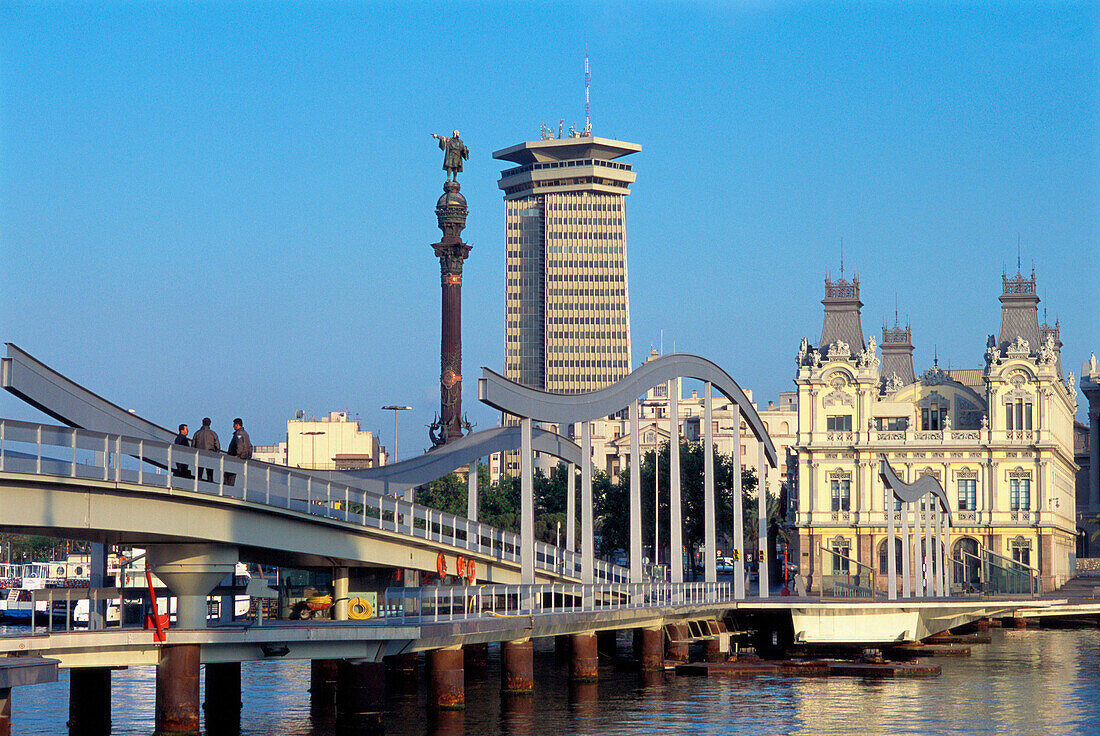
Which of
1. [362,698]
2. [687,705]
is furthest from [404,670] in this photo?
[362,698]

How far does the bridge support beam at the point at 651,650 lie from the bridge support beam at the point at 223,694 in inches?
659

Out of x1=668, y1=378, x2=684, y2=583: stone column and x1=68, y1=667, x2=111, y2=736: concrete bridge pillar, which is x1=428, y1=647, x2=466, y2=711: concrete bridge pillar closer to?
x1=68, y1=667, x2=111, y2=736: concrete bridge pillar

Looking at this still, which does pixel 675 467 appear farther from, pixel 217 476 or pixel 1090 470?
pixel 1090 470

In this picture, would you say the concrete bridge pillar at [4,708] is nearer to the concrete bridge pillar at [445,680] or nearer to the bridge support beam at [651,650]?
the concrete bridge pillar at [445,680]

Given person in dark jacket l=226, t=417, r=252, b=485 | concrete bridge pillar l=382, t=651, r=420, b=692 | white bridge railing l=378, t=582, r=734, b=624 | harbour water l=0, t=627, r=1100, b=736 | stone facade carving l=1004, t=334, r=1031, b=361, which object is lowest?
harbour water l=0, t=627, r=1100, b=736

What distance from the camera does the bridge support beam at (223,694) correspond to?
137ft

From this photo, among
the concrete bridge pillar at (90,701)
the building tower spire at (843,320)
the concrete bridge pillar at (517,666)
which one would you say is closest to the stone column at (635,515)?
the concrete bridge pillar at (517,666)

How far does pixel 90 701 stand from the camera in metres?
38.8

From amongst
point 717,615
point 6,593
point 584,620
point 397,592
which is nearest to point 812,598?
point 717,615

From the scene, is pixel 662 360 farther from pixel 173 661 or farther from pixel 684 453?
pixel 684 453

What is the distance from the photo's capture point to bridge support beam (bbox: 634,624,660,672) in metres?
55.7

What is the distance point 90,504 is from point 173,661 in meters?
3.73

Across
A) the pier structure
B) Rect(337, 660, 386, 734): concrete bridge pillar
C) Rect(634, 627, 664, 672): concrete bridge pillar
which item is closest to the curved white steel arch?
the pier structure

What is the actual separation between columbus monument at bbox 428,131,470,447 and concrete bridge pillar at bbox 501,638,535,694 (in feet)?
197
